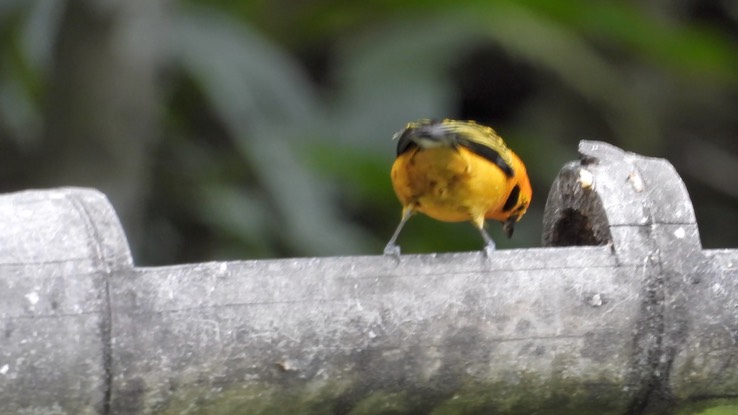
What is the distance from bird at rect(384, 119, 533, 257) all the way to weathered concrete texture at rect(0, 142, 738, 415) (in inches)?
9.3

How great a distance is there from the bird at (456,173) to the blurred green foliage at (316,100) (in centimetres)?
166

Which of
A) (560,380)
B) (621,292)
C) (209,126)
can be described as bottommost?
(209,126)

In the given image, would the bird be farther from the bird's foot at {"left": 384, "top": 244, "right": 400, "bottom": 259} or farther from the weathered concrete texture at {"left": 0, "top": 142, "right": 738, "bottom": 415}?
the weathered concrete texture at {"left": 0, "top": 142, "right": 738, "bottom": 415}

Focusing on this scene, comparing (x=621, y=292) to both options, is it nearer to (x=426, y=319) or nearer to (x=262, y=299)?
(x=426, y=319)

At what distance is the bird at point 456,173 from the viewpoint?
89.7 inches

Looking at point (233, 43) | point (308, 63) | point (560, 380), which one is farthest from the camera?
point (308, 63)

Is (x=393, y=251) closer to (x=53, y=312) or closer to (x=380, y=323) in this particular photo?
(x=380, y=323)

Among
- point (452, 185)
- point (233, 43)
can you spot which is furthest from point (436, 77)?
point (452, 185)

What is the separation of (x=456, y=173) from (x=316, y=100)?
110 inches

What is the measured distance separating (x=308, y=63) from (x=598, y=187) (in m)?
3.97

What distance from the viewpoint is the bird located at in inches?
89.7

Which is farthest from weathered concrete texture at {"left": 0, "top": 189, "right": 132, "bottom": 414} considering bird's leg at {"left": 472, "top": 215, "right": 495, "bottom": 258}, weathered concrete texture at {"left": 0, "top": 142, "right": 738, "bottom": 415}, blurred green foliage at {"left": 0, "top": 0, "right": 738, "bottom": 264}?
blurred green foliage at {"left": 0, "top": 0, "right": 738, "bottom": 264}

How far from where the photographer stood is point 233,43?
4617mm

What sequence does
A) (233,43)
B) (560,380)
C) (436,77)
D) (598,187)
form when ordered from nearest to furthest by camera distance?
(560,380)
(598,187)
(233,43)
(436,77)
